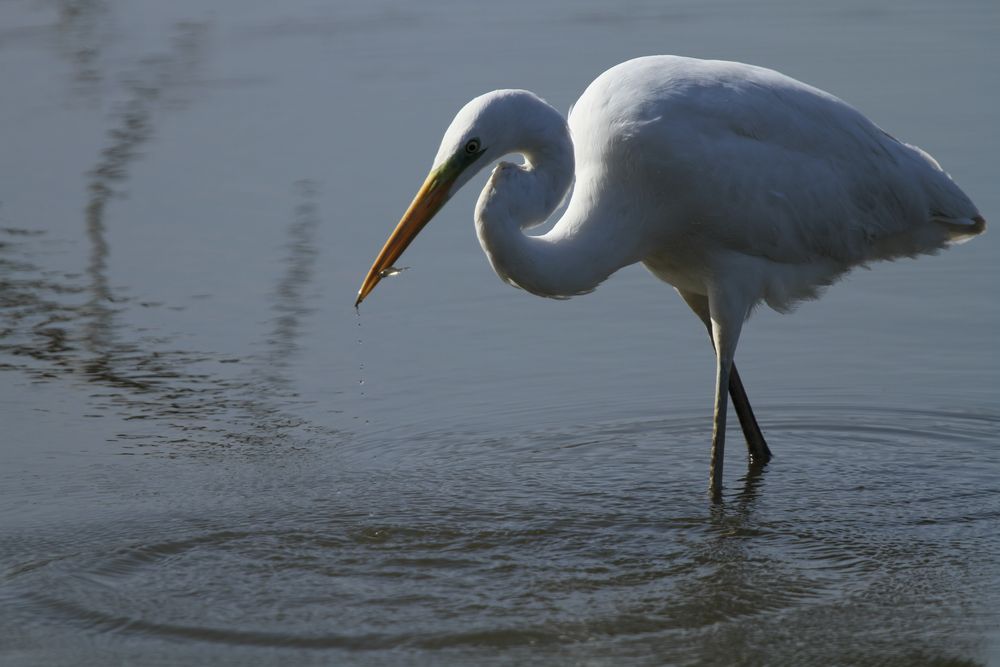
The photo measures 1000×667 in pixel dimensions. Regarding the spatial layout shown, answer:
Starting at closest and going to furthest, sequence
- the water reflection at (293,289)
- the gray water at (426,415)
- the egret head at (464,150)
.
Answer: the gray water at (426,415), the egret head at (464,150), the water reflection at (293,289)

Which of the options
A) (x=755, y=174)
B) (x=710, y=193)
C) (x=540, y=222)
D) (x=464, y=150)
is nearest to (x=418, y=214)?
(x=464, y=150)

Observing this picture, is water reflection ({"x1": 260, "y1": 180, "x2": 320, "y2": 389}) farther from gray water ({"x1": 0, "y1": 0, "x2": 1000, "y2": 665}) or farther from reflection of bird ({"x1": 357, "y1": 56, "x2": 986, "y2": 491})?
reflection of bird ({"x1": 357, "y1": 56, "x2": 986, "y2": 491})

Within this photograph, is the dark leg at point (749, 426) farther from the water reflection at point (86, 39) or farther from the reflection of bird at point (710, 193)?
the water reflection at point (86, 39)

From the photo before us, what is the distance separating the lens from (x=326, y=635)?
4.48 meters

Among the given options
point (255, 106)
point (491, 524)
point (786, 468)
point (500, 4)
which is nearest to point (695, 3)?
point (500, 4)

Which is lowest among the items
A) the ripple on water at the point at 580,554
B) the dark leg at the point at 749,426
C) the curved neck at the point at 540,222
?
the ripple on water at the point at 580,554

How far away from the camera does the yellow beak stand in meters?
5.13

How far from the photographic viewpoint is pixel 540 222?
538 centimetres

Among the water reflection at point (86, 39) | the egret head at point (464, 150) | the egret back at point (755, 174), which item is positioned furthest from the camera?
the water reflection at point (86, 39)

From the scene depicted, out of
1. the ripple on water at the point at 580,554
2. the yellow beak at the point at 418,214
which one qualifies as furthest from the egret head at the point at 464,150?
the ripple on water at the point at 580,554

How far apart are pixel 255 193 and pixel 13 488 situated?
3563mm

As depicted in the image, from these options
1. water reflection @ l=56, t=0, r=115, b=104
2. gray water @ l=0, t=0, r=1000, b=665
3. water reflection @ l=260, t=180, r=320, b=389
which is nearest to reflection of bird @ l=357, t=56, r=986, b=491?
gray water @ l=0, t=0, r=1000, b=665

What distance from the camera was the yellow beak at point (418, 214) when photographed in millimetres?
5129

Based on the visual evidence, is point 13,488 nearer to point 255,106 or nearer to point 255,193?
point 255,193
